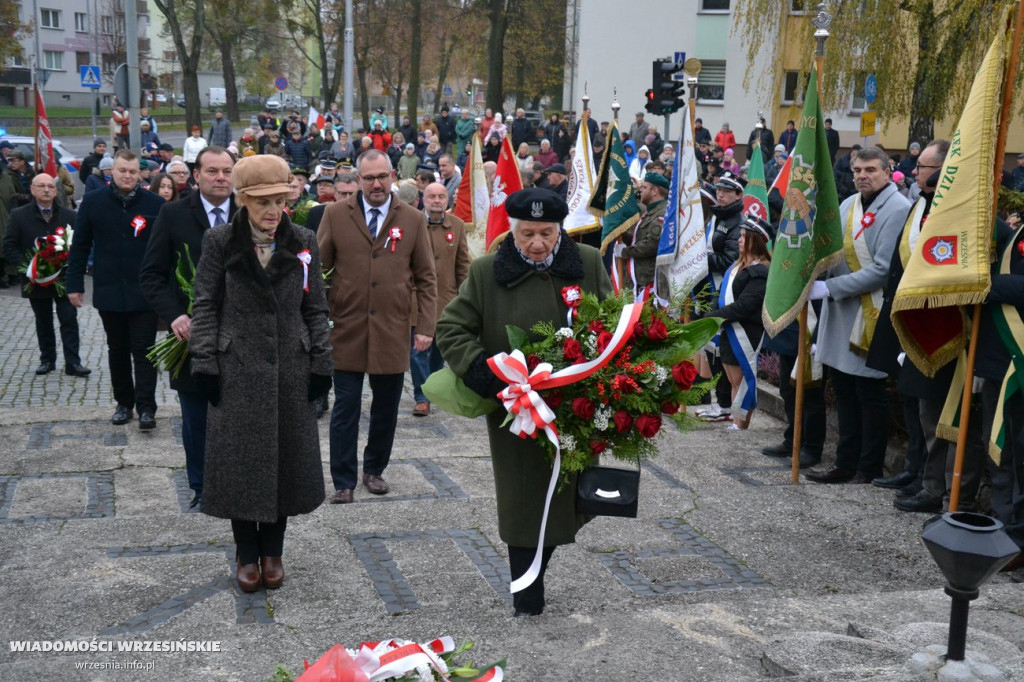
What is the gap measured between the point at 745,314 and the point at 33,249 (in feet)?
22.4

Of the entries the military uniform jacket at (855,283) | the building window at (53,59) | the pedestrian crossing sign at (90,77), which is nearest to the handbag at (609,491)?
the military uniform jacket at (855,283)

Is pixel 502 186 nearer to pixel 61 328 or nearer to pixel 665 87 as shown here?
pixel 61 328

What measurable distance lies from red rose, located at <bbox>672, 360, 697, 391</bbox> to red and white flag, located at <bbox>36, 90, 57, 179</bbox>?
1470 cm

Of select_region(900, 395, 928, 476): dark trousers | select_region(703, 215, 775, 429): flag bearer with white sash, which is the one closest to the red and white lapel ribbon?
select_region(900, 395, 928, 476): dark trousers

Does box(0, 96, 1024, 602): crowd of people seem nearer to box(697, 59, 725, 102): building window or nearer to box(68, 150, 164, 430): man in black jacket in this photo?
box(68, 150, 164, 430): man in black jacket

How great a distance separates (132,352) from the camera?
341 inches

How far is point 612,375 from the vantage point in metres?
4.57

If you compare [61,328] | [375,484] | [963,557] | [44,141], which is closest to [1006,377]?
[963,557]

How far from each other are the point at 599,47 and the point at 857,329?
34606 mm

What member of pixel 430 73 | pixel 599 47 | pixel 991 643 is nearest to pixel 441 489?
pixel 991 643

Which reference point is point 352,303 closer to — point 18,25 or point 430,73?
point 18,25

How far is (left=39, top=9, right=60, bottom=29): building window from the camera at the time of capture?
7112 cm

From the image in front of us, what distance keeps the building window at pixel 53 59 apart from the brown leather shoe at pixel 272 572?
74009mm

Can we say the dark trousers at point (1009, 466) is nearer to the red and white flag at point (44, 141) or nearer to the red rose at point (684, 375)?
the red rose at point (684, 375)
